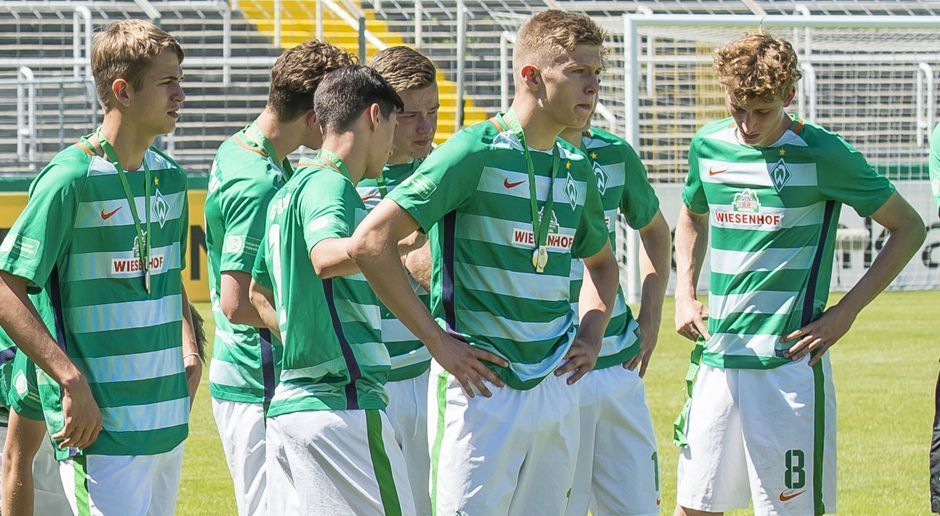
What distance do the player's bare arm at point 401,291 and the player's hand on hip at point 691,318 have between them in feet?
5.68

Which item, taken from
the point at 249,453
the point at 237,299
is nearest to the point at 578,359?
the point at 237,299

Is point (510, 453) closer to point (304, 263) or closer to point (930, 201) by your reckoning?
point (304, 263)

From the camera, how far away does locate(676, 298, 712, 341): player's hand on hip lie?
5.70 meters

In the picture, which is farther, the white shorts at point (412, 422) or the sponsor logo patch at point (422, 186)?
the white shorts at point (412, 422)

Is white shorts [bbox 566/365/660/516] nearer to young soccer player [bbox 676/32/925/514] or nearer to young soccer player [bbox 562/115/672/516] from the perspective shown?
young soccer player [bbox 562/115/672/516]

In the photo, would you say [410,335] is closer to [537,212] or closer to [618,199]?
[618,199]

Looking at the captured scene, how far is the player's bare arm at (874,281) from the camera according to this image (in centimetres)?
527

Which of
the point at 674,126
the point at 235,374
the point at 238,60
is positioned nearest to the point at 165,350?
the point at 235,374

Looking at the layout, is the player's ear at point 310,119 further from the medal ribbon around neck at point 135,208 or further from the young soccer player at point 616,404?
the young soccer player at point 616,404

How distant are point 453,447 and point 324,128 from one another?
1040 mm

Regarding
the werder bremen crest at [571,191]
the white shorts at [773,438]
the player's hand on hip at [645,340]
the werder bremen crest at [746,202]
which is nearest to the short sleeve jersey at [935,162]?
the werder bremen crest at [746,202]

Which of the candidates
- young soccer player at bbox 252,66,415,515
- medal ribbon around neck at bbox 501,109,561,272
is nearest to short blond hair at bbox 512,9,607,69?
medal ribbon around neck at bbox 501,109,561,272

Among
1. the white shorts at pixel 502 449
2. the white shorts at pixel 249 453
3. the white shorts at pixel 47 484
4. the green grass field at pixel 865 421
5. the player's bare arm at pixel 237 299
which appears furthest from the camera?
the green grass field at pixel 865 421

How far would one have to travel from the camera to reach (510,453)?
13.8 ft
